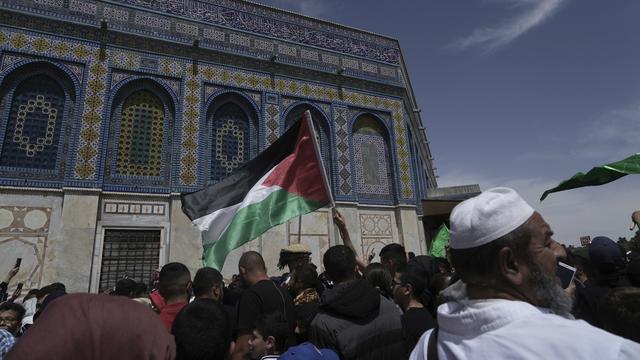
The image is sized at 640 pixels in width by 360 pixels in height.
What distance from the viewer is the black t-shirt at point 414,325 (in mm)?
2432

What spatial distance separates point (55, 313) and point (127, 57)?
12666mm

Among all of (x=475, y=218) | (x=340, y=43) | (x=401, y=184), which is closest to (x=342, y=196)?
(x=401, y=184)

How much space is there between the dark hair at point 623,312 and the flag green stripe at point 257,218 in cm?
297

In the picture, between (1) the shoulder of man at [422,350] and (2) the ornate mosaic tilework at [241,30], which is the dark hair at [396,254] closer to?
(1) the shoulder of man at [422,350]

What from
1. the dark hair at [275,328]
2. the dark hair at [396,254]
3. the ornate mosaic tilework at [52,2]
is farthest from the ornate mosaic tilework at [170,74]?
the dark hair at [275,328]

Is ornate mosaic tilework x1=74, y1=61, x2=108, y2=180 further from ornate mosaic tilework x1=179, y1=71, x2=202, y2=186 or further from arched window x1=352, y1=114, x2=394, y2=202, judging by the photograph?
arched window x1=352, y1=114, x2=394, y2=202

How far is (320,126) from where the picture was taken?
14.4 meters

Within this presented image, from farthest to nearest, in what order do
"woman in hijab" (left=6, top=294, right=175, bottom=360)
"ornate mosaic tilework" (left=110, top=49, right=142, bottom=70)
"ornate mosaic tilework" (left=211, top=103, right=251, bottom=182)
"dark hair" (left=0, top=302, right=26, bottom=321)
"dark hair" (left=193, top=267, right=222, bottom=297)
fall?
"ornate mosaic tilework" (left=211, top=103, right=251, bottom=182), "ornate mosaic tilework" (left=110, top=49, right=142, bottom=70), "dark hair" (left=0, top=302, right=26, bottom=321), "dark hair" (left=193, top=267, right=222, bottom=297), "woman in hijab" (left=6, top=294, right=175, bottom=360)

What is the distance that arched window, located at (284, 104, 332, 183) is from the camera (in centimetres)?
1398

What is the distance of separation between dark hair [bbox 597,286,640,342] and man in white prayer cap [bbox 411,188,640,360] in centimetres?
80

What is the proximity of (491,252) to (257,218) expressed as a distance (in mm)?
3742

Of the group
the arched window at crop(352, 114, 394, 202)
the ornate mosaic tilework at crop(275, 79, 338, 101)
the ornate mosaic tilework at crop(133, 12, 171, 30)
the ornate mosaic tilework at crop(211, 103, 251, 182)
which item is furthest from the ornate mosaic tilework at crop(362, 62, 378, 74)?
the ornate mosaic tilework at crop(133, 12, 171, 30)

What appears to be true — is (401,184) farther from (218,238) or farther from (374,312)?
(374,312)

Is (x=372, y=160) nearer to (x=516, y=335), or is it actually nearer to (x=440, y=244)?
(x=440, y=244)
